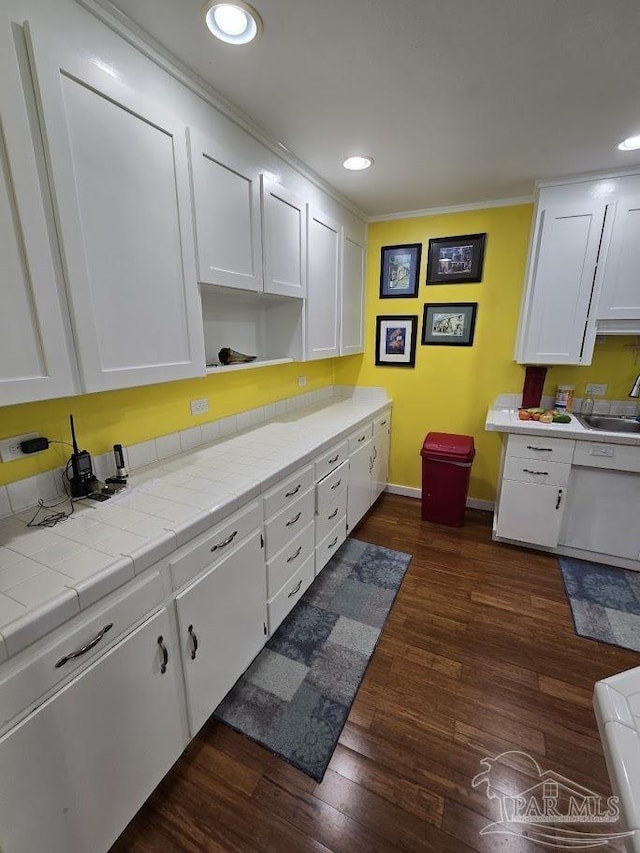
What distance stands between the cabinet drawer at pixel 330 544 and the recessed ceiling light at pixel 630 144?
264cm

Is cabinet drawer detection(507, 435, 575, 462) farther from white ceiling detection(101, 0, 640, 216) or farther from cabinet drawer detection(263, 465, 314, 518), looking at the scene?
white ceiling detection(101, 0, 640, 216)

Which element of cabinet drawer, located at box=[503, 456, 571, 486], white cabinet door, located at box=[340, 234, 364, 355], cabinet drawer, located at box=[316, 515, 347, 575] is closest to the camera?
cabinet drawer, located at box=[316, 515, 347, 575]

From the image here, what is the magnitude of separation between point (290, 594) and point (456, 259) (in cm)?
277

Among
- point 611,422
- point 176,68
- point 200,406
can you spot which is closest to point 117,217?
point 176,68

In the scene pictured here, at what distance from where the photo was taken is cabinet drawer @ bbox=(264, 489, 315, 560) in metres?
1.69

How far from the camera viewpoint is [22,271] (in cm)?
99

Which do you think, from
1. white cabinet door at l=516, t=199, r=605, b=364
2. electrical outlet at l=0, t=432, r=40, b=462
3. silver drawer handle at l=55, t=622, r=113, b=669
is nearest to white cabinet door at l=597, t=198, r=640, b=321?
white cabinet door at l=516, t=199, r=605, b=364

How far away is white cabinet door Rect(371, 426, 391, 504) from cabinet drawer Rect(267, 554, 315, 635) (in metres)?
1.16

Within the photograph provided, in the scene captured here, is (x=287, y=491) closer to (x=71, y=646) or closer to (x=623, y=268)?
(x=71, y=646)

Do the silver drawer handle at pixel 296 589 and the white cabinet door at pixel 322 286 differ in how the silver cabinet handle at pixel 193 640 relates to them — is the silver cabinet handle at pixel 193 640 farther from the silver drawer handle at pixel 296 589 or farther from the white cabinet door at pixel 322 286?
the white cabinet door at pixel 322 286

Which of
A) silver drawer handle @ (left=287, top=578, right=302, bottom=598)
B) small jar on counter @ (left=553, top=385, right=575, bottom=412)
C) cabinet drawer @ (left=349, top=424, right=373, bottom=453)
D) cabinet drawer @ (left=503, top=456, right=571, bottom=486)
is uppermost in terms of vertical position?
small jar on counter @ (left=553, top=385, right=575, bottom=412)

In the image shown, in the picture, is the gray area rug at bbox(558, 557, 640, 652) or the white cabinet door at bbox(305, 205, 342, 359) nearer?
the gray area rug at bbox(558, 557, 640, 652)

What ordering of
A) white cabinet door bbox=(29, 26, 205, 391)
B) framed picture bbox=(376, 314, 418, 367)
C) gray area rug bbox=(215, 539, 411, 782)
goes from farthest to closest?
framed picture bbox=(376, 314, 418, 367) → gray area rug bbox=(215, 539, 411, 782) → white cabinet door bbox=(29, 26, 205, 391)

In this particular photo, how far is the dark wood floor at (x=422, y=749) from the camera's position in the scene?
1198mm
